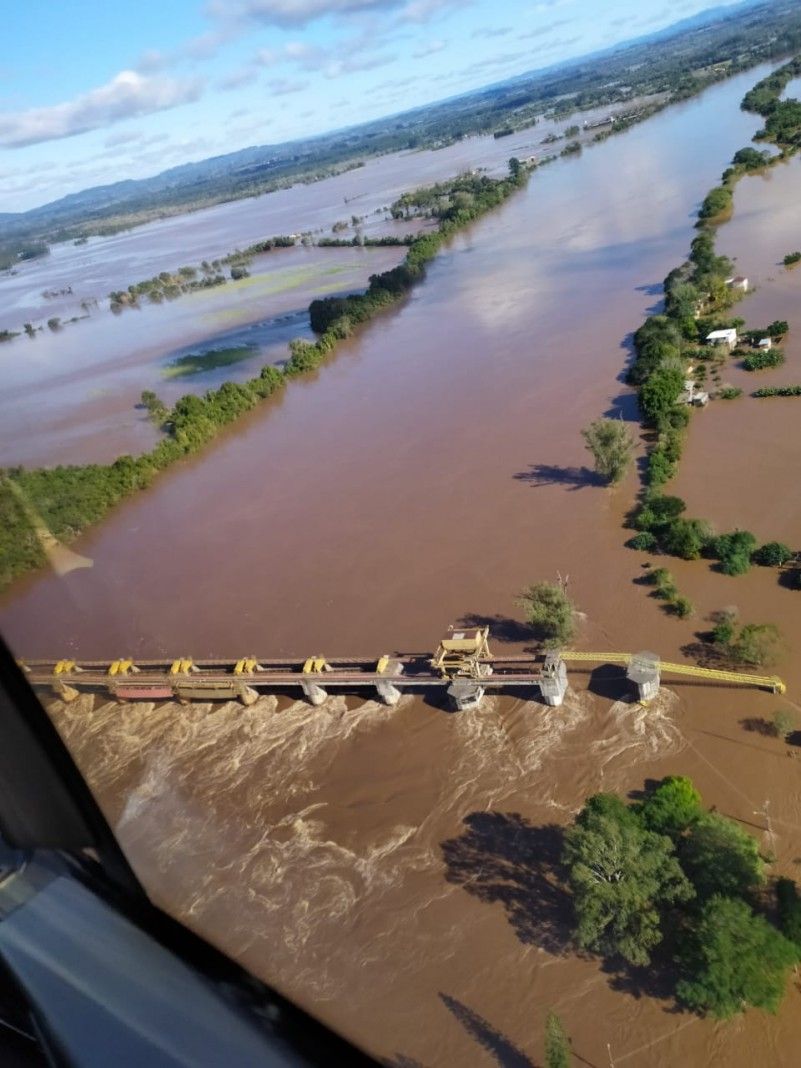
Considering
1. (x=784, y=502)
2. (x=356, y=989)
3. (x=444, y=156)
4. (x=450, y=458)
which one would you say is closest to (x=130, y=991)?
(x=356, y=989)

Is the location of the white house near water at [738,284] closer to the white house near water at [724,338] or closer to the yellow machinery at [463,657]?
the white house near water at [724,338]

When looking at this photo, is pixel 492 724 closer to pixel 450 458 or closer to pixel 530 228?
pixel 450 458

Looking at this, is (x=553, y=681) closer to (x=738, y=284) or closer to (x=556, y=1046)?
(x=556, y=1046)

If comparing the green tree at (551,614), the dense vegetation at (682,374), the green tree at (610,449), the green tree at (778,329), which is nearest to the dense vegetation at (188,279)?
the dense vegetation at (682,374)

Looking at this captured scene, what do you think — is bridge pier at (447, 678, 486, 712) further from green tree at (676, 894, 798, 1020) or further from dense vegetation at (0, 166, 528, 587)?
dense vegetation at (0, 166, 528, 587)

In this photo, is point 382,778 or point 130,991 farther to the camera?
point 382,778
